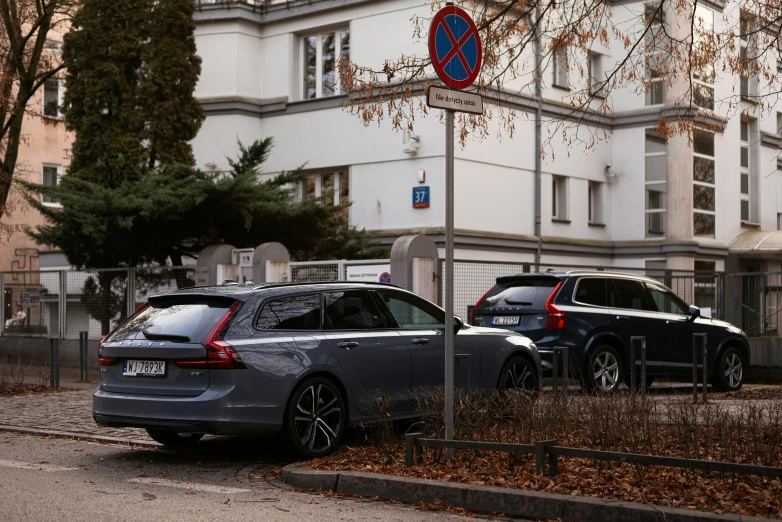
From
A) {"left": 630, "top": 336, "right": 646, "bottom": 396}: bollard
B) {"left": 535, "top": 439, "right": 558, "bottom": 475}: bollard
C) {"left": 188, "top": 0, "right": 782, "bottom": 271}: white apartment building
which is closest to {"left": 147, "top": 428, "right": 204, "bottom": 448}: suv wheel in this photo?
{"left": 535, "top": 439, "right": 558, "bottom": 475}: bollard

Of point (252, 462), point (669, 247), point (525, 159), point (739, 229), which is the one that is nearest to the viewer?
point (252, 462)

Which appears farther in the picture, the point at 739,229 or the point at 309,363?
the point at 739,229

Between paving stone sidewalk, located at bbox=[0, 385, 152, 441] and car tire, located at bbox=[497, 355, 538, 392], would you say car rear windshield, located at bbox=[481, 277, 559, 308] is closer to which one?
car tire, located at bbox=[497, 355, 538, 392]

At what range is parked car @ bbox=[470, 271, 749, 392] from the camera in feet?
51.2

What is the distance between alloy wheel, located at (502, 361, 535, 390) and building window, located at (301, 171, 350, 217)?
16680 millimetres

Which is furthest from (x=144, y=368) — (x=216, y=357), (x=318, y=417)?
(x=318, y=417)

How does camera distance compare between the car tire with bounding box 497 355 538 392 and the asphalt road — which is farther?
the car tire with bounding box 497 355 538 392

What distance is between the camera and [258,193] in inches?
870

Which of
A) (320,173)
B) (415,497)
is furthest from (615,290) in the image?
(320,173)

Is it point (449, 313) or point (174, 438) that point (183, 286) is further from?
point (449, 313)

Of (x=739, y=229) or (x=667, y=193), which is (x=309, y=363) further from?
(x=739, y=229)

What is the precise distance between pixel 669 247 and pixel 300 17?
12392 millimetres

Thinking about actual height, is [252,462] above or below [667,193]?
below

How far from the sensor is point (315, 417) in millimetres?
10125
